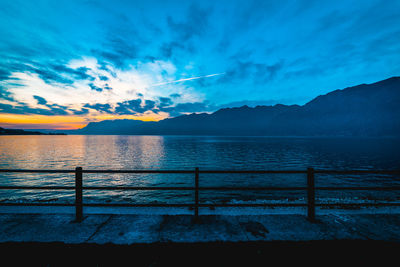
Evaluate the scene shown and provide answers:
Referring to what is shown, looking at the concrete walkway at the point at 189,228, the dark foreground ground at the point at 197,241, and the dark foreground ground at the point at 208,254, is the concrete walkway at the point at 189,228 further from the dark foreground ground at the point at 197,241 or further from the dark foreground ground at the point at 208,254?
the dark foreground ground at the point at 208,254

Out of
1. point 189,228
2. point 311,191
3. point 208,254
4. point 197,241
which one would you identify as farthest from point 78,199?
point 311,191

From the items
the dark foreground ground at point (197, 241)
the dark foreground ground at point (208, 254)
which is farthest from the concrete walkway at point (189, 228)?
the dark foreground ground at point (208, 254)

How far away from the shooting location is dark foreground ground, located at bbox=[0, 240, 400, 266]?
3.57 meters

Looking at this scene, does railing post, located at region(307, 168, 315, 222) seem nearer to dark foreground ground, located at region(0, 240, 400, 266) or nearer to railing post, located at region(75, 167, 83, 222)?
dark foreground ground, located at region(0, 240, 400, 266)

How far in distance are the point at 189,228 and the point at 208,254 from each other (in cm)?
103

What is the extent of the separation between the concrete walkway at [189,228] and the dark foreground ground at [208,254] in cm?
16

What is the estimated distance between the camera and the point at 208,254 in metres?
3.80

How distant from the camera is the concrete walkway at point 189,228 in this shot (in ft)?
13.9

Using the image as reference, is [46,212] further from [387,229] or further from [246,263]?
[387,229]

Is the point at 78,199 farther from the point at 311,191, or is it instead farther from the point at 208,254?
the point at 311,191

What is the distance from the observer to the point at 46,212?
5664 millimetres

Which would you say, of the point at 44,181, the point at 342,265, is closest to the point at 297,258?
the point at 342,265

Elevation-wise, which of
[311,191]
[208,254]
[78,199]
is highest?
[311,191]

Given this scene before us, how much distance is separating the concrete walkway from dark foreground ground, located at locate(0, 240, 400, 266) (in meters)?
0.16
